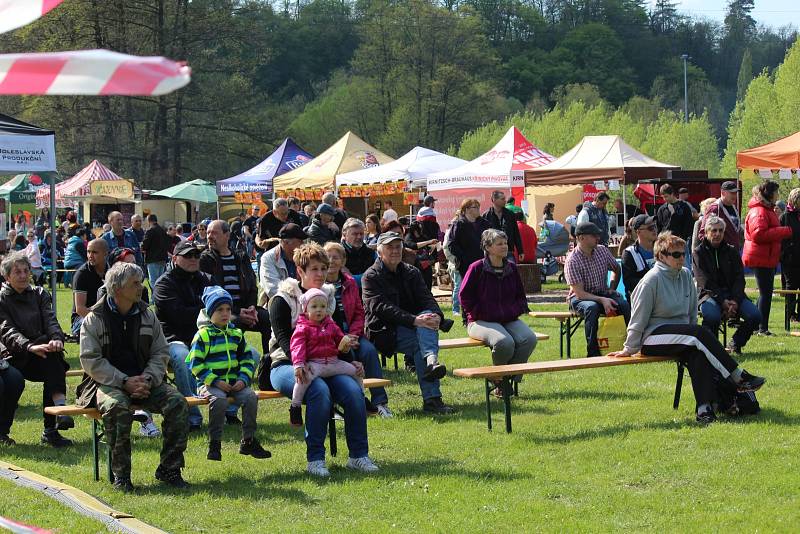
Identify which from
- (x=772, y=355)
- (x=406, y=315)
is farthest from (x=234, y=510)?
(x=772, y=355)

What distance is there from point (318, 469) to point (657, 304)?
3041mm

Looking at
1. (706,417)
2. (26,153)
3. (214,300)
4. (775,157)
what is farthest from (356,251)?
(775,157)

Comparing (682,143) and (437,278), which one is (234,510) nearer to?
(437,278)

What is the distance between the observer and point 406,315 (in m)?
8.66

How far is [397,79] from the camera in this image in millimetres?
71812

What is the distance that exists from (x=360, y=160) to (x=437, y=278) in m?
10.4

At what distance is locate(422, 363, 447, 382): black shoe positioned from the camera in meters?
8.25

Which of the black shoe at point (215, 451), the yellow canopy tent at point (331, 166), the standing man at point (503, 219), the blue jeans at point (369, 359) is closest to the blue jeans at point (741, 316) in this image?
the blue jeans at point (369, 359)

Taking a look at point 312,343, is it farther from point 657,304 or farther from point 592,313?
point 592,313

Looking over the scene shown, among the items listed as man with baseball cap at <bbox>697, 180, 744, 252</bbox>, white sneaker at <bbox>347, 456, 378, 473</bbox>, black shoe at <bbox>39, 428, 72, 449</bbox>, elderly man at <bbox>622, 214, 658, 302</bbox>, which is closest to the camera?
white sneaker at <bbox>347, 456, 378, 473</bbox>

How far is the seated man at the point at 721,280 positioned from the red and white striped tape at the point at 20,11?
8395mm

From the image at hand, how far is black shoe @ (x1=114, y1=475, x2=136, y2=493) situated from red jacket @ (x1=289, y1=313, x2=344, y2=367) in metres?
1.26

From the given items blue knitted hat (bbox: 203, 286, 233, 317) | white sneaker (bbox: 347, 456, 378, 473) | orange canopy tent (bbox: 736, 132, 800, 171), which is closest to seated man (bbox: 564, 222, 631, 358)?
white sneaker (bbox: 347, 456, 378, 473)

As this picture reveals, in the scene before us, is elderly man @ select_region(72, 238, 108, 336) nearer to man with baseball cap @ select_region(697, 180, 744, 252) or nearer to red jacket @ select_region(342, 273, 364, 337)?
red jacket @ select_region(342, 273, 364, 337)
